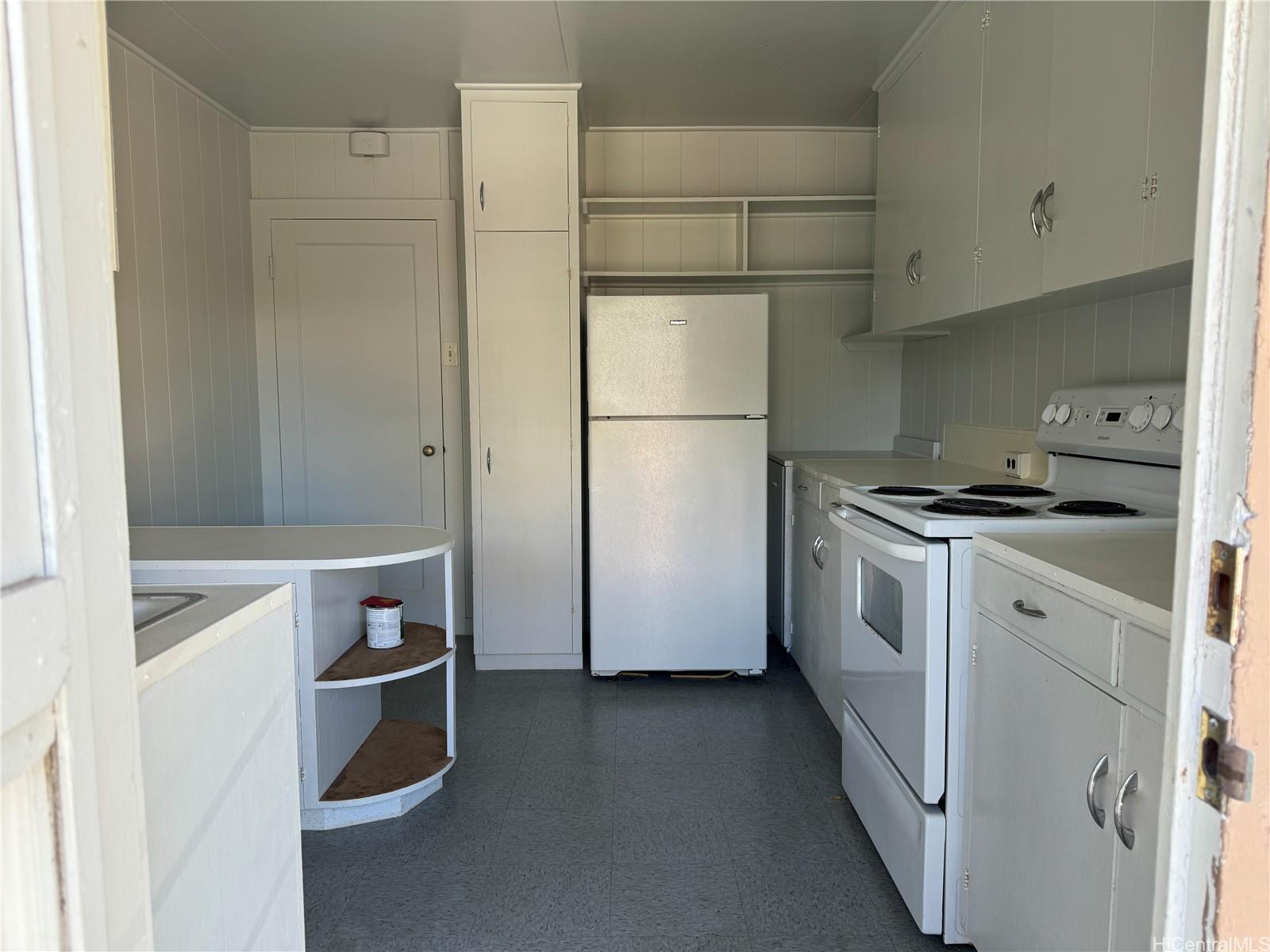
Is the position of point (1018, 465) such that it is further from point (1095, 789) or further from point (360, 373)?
point (360, 373)

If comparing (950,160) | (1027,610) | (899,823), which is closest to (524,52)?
(950,160)

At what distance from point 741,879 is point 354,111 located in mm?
3364

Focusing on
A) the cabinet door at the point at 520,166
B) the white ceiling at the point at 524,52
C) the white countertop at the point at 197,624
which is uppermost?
the white ceiling at the point at 524,52

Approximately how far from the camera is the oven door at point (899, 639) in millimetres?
1685

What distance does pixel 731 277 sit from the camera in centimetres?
383

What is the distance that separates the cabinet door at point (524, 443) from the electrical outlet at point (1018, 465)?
1709 mm

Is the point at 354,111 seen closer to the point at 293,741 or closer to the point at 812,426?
the point at 812,426

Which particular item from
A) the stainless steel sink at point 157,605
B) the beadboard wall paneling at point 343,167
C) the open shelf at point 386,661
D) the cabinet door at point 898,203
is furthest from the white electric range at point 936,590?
the beadboard wall paneling at point 343,167

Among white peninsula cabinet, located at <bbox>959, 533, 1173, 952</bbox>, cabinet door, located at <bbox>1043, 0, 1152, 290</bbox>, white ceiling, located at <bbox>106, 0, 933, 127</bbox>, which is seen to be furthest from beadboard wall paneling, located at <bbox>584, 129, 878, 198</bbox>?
white peninsula cabinet, located at <bbox>959, 533, 1173, 952</bbox>

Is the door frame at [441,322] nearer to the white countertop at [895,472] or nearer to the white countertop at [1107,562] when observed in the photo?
the white countertop at [895,472]

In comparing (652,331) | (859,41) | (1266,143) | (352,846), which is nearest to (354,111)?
(652,331)

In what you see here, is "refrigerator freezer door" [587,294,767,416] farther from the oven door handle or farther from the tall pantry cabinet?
the oven door handle

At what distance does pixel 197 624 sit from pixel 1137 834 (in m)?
Answer: 1.22

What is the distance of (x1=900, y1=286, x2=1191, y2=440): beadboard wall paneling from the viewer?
2.02m
